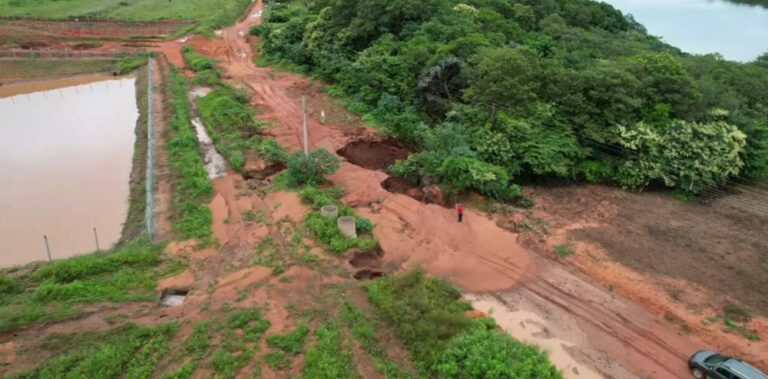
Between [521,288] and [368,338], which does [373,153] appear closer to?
[521,288]

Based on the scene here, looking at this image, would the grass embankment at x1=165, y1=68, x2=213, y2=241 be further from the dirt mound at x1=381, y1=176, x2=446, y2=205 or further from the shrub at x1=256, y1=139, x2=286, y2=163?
the dirt mound at x1=381, y1=176, x2=446, y2=205

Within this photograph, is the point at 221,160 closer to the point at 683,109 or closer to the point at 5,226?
the point at 5,226

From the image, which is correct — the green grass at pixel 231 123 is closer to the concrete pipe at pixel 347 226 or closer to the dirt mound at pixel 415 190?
the dirt mound at pixel 415 190

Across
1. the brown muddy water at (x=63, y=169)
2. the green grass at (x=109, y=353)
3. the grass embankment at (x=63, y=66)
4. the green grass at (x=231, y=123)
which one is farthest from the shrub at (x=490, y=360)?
the grass embankment at (x=63, y=66)

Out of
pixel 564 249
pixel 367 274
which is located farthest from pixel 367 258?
pixel 564 249

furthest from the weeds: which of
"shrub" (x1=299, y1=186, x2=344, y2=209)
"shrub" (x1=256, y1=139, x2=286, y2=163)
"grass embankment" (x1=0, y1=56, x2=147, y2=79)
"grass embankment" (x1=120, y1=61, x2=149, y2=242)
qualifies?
"grass embankment" (x1=0, y1=56, x2=147, y2=79)
